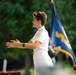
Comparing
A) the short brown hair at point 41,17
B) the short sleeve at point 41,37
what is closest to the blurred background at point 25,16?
the short brown hair at point 41,17

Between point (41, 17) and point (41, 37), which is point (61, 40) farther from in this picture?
point (41, 37)

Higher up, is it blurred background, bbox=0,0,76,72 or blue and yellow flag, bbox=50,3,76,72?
blurred background, bbox=0,0,76,72

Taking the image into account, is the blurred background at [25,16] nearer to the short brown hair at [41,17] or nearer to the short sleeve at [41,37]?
the short brown hair at [41,17]

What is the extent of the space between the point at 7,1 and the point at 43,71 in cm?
787

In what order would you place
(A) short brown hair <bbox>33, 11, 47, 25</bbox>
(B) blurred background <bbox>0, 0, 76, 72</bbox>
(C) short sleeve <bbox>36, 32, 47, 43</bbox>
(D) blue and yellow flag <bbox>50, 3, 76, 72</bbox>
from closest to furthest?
(C) short sleeve <bbox>36, 32, 47, 43</bbox> < (A) short brown hair <bbox>33, 11, 47, 25</bbox> < (D) blue and yellow flag <bbox>50, 3, 76, 72</bbox> < (B) blurred background <bbox>0, 0, 76, 72</bbox>

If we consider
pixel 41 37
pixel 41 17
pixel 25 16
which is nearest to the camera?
pixel 41 37

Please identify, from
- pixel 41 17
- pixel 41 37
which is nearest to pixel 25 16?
pixel 41 17

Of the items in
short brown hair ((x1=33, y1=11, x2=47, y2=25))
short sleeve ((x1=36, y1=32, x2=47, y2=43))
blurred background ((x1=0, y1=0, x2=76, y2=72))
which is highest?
blurred background ((x1=0, y1=0, x2=76, y2=72))

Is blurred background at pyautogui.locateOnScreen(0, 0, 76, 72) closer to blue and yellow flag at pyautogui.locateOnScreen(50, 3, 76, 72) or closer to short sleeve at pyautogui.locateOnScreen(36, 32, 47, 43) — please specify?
blue and yellow flag at pyautogui.locateOnScreen(50, 3, 76, 72)

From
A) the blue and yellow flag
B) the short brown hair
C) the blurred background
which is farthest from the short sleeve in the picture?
the blurred background

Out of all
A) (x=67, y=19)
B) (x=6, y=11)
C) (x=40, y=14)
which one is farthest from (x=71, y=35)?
(x=40, y=14)

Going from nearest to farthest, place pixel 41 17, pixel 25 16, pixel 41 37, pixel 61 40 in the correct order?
pixel 41 37
pixel 41 17
pixel 61 40
pixel 25 16

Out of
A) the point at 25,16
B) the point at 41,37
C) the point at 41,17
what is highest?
the point at 25,16

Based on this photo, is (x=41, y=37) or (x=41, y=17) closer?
(x=41, y=37)
